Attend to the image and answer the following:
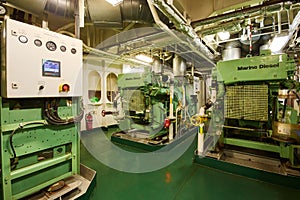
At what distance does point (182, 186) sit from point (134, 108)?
2193mm

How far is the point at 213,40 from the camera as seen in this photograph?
4.41m

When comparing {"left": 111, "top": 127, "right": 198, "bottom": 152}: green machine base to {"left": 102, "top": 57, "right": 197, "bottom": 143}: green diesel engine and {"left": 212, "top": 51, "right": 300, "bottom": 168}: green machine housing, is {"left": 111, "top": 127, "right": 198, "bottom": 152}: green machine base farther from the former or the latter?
{"left": 212, "top": 51, "right": 300, "bottom": 168}: green machine housing

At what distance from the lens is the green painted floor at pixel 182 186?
2.01 meters

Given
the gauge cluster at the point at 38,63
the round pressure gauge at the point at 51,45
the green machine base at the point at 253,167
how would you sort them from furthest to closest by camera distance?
the green machine base at the point at 253,167 → the round pressure gauge at the point at 51,45 → the gauge cluster at the point at 38,63

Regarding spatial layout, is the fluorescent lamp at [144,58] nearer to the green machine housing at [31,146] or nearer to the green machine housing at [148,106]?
the green machine housing at [148,106]

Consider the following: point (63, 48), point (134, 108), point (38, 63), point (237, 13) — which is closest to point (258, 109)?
point (237, 13)

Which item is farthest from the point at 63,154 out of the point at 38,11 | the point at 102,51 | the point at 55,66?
the point at 102,51

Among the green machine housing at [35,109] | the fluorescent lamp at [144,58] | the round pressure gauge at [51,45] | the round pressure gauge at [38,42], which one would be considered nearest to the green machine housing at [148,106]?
the fluorescent lamp at [144,58]

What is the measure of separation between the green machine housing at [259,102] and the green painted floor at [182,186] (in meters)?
0.62

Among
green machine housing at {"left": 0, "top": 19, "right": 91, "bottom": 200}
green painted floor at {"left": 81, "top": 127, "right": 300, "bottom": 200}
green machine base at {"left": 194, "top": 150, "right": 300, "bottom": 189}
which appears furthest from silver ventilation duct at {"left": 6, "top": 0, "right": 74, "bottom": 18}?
green machine base at {"left": 194, "top": 150, "right": 300, "bottom": 189}

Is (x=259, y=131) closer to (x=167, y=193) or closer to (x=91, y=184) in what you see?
(x=167, y=193)

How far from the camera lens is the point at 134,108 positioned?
3.97 metres

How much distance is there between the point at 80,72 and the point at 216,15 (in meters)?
2.34

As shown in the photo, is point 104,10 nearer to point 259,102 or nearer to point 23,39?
point 23,39
